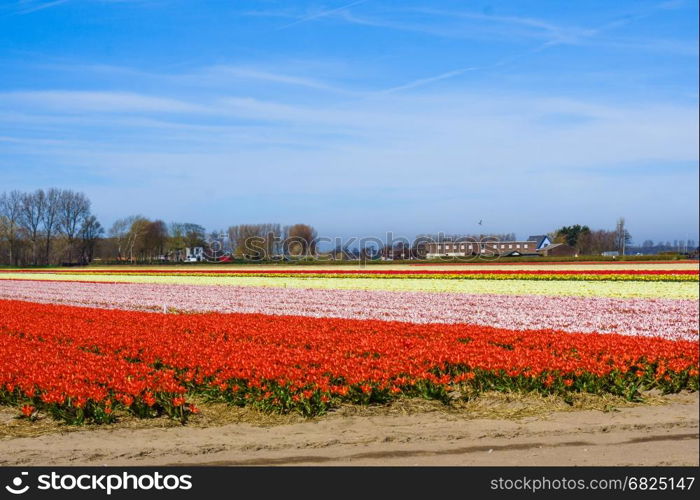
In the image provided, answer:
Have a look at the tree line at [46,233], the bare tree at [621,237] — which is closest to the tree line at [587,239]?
the bare tree at [621,237]

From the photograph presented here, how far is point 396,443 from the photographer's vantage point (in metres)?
7.71

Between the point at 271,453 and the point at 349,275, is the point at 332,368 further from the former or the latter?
the point at 349,275

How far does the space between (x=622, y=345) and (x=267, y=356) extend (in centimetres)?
589

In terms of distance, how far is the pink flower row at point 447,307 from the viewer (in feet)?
61.0

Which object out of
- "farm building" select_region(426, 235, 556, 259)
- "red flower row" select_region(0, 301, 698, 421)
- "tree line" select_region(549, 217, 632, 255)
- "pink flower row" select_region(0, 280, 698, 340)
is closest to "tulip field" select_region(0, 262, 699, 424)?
"red flower row" select_region(0, 301, 698, 421)
